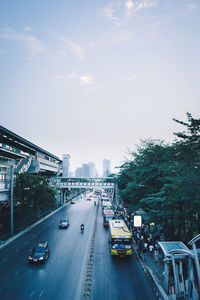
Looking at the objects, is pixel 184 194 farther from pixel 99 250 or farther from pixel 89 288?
pixel 99 250

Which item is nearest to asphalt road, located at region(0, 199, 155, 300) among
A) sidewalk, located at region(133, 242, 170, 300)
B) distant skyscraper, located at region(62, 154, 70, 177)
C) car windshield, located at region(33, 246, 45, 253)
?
sidewalk, located at region(133, 242, 170, 300)

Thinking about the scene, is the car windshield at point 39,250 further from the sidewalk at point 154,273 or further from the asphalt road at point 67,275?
the sidewalk at point 154,273

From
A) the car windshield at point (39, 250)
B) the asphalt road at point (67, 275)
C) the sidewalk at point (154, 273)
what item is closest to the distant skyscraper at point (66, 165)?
the asphalt road at point (67, 275)

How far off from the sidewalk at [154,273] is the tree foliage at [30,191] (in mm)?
19968

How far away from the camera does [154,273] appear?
16609mm

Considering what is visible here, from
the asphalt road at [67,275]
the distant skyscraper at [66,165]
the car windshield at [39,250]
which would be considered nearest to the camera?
the asphalt road at [67,275]

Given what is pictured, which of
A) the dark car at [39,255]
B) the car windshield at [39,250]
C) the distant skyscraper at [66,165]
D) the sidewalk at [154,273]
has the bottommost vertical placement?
the sidewalk at [154,273]

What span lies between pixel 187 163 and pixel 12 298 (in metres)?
17.1

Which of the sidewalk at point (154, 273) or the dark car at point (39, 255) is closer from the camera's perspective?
the sidewalk at point (154, 273)

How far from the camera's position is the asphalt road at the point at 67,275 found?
527 inches

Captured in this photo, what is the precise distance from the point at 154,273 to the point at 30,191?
2483 centimetres

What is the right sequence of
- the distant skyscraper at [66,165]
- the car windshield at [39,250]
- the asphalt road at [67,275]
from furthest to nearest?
1. the distant skyscraper at [66,165]
2. the car windshield at [39,250]
3. the asphalt road at [67,275]

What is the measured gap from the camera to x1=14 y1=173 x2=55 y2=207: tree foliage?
Answer: 110 feet

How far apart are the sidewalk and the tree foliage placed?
65.5ft
